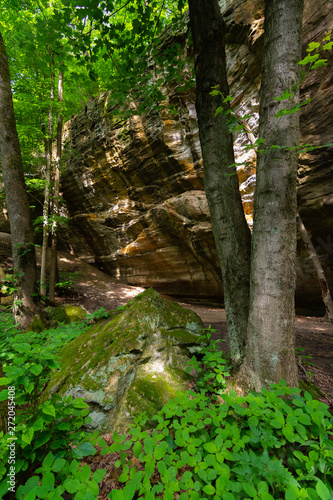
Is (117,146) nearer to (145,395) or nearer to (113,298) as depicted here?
(113,298)

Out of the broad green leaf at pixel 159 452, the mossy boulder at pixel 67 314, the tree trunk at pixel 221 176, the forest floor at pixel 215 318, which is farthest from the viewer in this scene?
the mossy boulder at pixel 67 314

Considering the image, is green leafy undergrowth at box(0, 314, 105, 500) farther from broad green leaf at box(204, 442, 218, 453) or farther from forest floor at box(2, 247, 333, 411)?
forest floor at box(2, 247, 333, 411)

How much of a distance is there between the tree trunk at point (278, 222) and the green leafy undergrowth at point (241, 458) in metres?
0.26

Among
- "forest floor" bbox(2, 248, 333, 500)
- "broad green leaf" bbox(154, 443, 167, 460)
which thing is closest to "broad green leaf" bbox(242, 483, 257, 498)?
"broad green leaf" bbox(154, 443, 167, 460)

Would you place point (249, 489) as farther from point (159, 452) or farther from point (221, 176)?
point (221, 176)

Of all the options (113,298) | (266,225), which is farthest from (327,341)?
(113,298)

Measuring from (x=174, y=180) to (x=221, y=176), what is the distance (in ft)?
26.5

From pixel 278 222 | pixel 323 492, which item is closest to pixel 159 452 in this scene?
pixel 323 492

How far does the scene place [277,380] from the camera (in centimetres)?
173

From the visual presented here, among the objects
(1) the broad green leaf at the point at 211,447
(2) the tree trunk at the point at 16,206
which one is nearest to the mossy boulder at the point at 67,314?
(2) the tree trunk at the point at 16,206

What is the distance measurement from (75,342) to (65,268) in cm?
1047

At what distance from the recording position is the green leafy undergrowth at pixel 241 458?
1091 millimetres

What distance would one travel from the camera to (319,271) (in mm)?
7180

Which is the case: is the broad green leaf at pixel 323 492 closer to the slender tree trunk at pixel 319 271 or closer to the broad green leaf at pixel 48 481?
the broad green leaf at pixel 48 481
